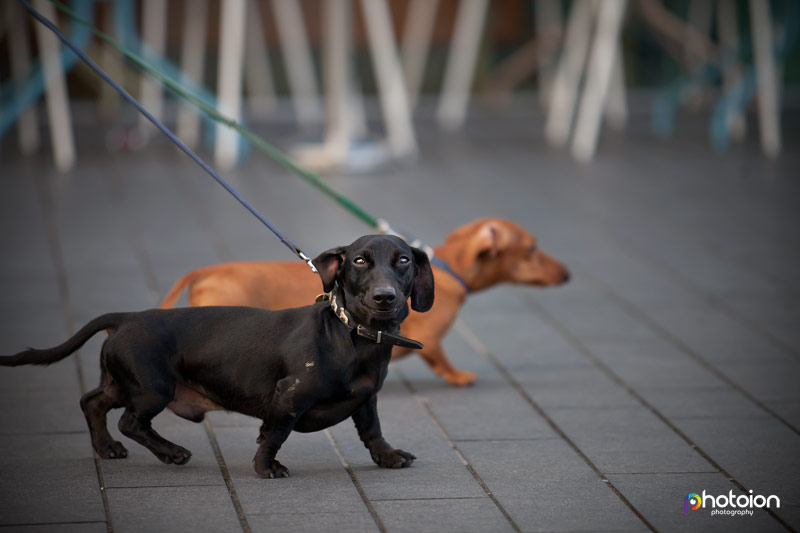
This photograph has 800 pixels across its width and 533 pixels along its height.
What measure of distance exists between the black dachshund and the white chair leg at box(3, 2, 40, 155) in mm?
7028

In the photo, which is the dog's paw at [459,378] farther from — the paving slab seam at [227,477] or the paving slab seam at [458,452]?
the paving slab seam at [227,477]

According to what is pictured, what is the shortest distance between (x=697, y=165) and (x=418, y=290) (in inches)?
271

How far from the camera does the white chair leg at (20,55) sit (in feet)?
33.9

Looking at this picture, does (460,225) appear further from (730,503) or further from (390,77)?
(730,503)

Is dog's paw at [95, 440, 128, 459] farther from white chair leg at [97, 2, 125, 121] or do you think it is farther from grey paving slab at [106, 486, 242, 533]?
white chair leg at [97, 2, 125, 121]

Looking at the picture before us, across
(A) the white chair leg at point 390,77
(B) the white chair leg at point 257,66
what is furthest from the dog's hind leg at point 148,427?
(B) the white chair leg at point 257,66

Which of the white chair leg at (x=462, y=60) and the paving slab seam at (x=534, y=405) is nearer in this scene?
the paving slab seam at (x=534, y=405)

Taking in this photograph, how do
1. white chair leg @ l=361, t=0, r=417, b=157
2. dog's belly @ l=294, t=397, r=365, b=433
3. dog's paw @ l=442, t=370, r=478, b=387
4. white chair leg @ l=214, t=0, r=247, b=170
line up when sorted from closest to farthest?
dog's belly @ l=294, t=397, r=365, b=433, dog's paw @ l=442, t=370, r=478, b=387, white chair leg @ l=214, t=0, r=247, b=170, white chair leg @ l=361, t=0, r=417, b=157

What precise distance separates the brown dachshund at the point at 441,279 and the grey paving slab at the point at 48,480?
27.8 inches

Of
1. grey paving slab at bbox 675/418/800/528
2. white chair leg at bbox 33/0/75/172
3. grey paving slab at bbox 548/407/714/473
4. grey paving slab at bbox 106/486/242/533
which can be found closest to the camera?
grey paving slab at bbox 106/486/242/533

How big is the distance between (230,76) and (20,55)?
8.95 ft

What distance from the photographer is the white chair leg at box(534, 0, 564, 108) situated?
12.6 m

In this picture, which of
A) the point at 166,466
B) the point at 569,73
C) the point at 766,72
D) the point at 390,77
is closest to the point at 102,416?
the point at 166,466

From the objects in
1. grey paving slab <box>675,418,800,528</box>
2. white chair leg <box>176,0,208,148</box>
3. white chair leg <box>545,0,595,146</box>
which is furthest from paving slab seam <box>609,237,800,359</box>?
white chair leg <box>176,0,208,148</box>
